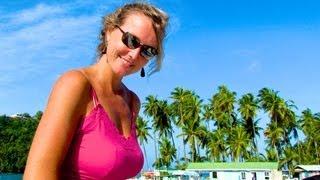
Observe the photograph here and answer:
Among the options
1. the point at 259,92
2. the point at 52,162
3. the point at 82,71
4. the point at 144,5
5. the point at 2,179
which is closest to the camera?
the point at 52,162

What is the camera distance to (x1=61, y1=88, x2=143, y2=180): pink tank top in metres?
2.05

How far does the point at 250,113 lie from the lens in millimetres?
89250

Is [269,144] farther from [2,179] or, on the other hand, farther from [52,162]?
[52,162]

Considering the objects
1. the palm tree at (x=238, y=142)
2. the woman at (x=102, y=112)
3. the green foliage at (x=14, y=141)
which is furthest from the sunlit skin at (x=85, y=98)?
the green foliage at (x=14, y=141)

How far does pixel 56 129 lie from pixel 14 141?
109 meters

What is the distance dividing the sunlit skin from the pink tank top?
0.15 feet

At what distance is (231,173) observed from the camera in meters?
59.4

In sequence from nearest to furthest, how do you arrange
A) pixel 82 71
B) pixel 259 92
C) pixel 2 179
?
pixel 82 71 → pixel 2 179 → pixel 259 92

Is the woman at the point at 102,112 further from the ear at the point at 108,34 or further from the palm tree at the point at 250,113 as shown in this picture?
the palm tree at the point at 250,113

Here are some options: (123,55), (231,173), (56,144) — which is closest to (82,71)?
(123,55)

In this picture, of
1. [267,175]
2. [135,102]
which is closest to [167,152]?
[267,175]

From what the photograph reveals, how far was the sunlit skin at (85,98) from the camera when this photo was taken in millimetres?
1930

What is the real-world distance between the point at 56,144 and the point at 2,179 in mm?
88131

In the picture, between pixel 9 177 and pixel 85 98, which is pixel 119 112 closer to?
pixel 85 98
